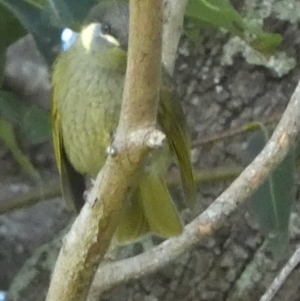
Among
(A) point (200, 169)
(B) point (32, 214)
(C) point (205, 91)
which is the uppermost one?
(C) point (205, 91)

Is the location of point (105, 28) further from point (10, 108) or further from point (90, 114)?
point (10, 108)

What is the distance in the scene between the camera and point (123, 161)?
80cm

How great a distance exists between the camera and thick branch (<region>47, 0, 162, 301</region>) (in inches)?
26.8

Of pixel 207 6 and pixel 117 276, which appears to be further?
pixel 207 6

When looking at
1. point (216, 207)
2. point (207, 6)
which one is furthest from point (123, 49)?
point (216, 207)

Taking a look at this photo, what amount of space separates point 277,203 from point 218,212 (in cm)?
29

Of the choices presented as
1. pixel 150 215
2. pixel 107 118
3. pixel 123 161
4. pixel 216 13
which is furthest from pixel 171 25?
pixel 123 161

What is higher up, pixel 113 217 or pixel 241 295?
pixel 113 217

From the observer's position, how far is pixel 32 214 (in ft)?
5.80

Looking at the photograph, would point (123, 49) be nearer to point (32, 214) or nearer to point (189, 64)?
point (189, 64)

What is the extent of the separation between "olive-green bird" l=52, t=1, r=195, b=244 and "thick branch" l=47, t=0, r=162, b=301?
25 cm

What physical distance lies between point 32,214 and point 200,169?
444 mm

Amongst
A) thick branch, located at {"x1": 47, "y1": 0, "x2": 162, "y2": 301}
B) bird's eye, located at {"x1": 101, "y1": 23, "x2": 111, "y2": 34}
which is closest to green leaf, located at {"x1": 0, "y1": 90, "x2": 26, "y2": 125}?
bird's eye, located at {"x1": 101, "y1": 23, "x2": 111, "y2": 34}

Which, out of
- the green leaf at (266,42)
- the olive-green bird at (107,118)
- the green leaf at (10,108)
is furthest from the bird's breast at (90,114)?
the green leaf at (266,42)
